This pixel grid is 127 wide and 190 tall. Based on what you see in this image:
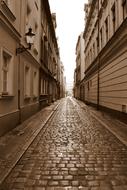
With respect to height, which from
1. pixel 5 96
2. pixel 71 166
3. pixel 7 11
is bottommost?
pixel 71 166

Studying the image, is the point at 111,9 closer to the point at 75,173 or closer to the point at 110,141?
the point at 110,141

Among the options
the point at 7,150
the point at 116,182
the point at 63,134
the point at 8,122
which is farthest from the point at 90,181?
the point at 8,122

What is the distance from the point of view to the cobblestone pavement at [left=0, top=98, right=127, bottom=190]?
418cm

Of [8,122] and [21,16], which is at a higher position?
[21,16]

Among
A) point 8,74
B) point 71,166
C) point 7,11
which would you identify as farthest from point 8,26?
point 71,166

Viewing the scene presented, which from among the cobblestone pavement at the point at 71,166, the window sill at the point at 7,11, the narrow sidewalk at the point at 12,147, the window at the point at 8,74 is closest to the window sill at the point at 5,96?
the window at the point at 8,74

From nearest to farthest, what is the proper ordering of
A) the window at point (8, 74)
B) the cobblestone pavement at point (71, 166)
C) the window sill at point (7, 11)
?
1. the cobblestone pavement at point (71, 166)
2. the window sill at point (7, 11)
3. the window at point (8, 74)

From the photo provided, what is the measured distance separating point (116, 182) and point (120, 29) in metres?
9.57

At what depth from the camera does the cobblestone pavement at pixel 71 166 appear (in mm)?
4180

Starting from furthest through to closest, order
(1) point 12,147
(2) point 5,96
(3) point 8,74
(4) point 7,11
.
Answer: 1. (3) point 8,74
2. (4) point 7,11
3. (2) point 5,96
4. (1) point 12,147

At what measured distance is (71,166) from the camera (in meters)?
5.27

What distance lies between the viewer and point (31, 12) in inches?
599

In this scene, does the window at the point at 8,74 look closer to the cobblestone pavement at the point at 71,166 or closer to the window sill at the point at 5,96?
the window sill at the point at 5,96

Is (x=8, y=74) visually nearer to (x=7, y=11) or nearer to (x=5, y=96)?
(x=5, y=96)
